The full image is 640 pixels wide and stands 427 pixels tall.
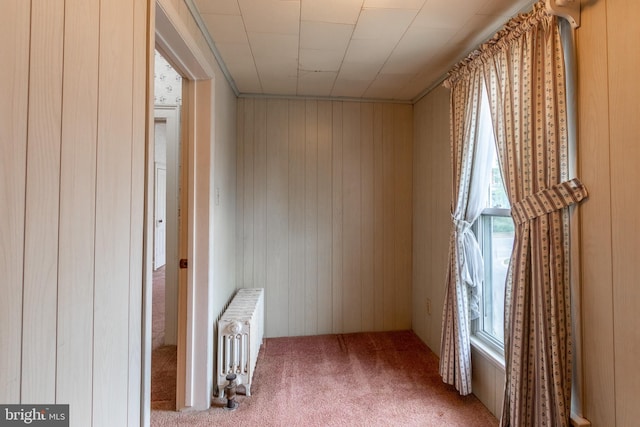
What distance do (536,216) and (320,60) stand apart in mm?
1653

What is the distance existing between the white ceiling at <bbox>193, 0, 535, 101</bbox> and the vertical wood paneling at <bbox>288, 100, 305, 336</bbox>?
0.41 metres

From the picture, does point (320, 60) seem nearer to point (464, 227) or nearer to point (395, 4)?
point (395, 4)

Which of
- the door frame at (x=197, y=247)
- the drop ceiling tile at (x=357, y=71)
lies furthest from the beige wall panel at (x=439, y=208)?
the door frame at (x=197, y=247)

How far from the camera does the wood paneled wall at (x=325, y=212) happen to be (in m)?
2.77

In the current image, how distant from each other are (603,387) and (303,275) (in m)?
2.11

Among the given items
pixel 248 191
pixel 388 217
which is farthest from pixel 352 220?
pixel 248 191

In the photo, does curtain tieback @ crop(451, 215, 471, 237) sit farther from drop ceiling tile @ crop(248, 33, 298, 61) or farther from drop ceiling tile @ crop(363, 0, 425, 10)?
drop ceiling tile @ crop(248, 33, 298, 61)

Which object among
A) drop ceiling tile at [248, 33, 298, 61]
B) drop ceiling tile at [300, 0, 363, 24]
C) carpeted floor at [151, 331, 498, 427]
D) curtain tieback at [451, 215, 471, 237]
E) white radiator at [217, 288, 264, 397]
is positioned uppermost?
drop ceiling tile at [248, 33, 298, 61]

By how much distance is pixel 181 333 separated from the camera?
6.04ft

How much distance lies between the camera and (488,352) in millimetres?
1812

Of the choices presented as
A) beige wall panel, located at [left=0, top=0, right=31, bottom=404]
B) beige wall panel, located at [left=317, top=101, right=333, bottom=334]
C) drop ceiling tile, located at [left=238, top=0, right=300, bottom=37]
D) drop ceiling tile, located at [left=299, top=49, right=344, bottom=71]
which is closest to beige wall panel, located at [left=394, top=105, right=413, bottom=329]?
beige wall panel, located at [left=317, top=101, right=333, bottom=334]

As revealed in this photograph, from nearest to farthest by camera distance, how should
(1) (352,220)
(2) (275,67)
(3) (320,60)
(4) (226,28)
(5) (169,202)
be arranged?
1. (4) (226,28)
2. (3) (320,60)
3. (2) (275,67)
4. (5) (169,202)
5. (1) (352,220)

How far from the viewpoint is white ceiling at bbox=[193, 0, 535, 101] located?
1.50m

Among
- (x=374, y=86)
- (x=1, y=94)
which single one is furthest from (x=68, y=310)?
(x=374, y=86)
